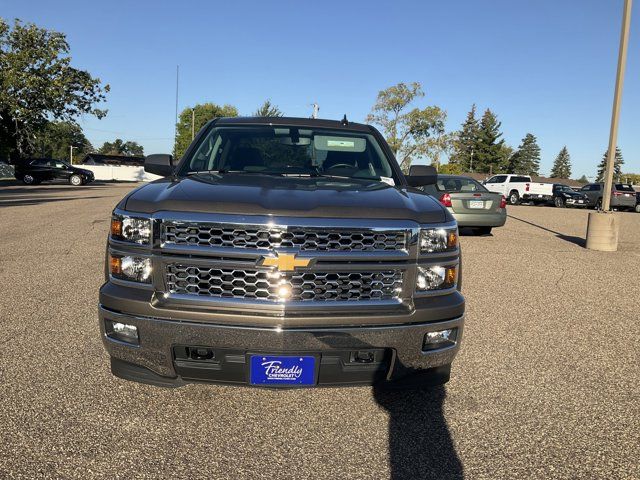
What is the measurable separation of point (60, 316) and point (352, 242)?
3499 millimetres

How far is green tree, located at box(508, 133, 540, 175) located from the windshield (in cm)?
9914

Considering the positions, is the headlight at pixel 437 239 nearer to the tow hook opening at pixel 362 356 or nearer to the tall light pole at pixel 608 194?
the tow hook opening at pixel 362 356

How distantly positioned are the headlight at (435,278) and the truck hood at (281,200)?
261 mm

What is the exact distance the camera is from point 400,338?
272 cm

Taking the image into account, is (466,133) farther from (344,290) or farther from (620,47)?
(344,290)

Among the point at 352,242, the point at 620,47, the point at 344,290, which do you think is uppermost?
the point at 620,47

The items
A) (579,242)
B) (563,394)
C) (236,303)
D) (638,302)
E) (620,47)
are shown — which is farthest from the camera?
(579,242)

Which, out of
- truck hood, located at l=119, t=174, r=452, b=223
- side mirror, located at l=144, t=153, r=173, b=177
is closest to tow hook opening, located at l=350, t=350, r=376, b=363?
truck hood, located at l=119, t=174, r=452, b=223

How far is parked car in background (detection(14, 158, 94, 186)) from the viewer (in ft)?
110

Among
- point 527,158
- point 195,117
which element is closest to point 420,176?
point 195,117

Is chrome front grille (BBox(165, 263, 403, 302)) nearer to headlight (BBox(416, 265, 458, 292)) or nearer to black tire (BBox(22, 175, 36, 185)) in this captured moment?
headlight (BBox(416, 265, 458, 292))

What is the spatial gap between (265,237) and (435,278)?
0.94 metres

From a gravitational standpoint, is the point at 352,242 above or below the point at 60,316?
above

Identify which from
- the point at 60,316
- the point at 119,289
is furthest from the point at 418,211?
the point at 60,316
